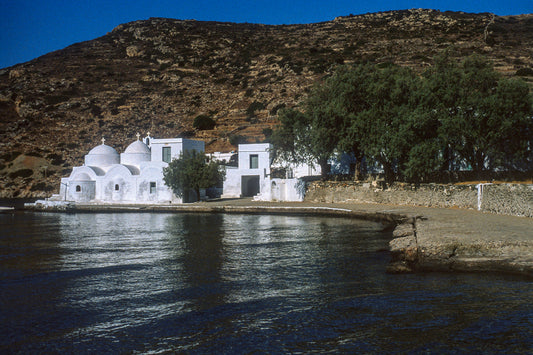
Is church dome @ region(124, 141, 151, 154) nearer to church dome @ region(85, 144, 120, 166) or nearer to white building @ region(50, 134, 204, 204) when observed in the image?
white building @ region(50, 134, 204, 204)

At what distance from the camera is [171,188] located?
39469 mm

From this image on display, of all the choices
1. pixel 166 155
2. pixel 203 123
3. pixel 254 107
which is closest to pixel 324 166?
pixel 166 155

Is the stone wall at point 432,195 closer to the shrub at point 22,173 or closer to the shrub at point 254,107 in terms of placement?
the shrub at point 254,107

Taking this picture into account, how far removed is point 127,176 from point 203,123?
1150 inches

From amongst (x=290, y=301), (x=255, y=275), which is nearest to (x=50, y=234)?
(x=255, y=275)

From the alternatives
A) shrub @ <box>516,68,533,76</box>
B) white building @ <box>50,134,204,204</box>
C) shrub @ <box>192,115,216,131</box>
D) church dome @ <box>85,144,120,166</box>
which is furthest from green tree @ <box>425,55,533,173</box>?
shrub @ <box>192,115,216,131</box>

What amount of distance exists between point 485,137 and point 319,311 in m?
22.0

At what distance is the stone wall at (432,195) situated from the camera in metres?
17.7

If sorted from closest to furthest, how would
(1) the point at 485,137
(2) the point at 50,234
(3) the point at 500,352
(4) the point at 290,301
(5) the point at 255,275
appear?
(3) the point at 500,352 < (4) the point at 290,301 < (5) the point at 255,275 < (2) the point at 50,234 < (1) the point at 485,137

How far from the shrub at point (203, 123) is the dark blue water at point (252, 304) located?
180 feet

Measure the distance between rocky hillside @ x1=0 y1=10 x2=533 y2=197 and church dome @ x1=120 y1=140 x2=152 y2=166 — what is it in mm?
18870

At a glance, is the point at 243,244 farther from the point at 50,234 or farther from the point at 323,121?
the point at 323,121

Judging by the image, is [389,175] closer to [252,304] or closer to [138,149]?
[252,304]

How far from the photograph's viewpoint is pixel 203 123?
2729 inches
